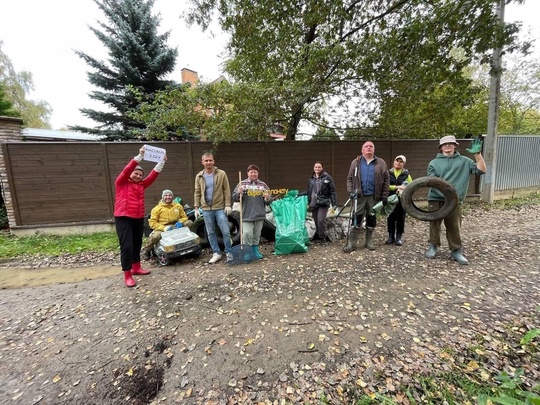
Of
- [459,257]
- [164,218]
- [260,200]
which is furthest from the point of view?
[164,218]

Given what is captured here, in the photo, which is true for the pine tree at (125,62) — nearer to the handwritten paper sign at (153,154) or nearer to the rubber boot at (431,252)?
the handwritten paper sign at (153,154)

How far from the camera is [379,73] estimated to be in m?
5.75

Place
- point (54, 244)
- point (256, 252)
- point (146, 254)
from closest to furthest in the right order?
point (256, 252), point (146, 254), point (54, 244)

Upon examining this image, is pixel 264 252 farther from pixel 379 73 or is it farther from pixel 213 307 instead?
pixel 379 73

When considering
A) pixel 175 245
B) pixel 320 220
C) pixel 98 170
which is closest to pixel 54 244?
pixel 98 170

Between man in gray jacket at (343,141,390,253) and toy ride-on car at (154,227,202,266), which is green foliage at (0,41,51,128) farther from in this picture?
man in gray jacket at (343,141,390,253)

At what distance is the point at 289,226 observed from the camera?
4293 mm

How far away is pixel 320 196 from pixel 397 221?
149cm

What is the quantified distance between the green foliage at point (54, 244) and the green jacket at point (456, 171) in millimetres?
6061

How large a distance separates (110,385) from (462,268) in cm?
420

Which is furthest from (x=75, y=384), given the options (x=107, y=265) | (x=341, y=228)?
(x=341, y=228)

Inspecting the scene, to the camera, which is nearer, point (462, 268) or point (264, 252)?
point (462, 268)

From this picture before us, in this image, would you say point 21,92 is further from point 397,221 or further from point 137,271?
point 397,221

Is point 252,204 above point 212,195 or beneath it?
beneath
